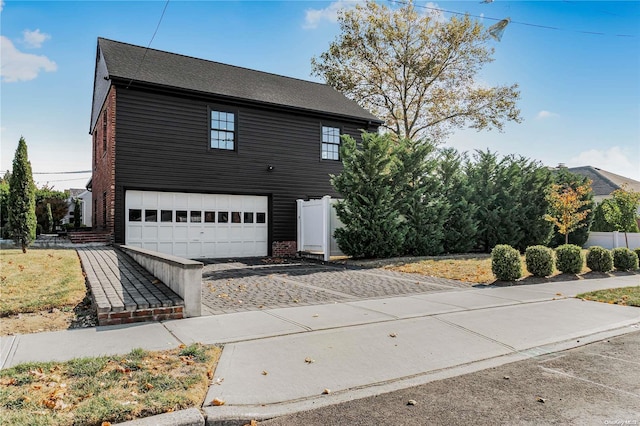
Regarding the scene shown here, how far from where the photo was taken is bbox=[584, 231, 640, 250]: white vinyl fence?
21.3m

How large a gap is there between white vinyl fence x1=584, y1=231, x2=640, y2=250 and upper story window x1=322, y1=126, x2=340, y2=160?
14680 mm

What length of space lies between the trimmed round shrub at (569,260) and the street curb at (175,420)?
11681 millimetres

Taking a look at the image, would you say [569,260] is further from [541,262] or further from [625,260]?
[625,260]

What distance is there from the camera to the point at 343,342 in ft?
17.6

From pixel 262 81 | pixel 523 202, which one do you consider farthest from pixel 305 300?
pixel 523 202

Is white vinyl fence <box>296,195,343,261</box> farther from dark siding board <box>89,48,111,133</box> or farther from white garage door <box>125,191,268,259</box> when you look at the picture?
dark siding board <box>89,48,111,133</box>

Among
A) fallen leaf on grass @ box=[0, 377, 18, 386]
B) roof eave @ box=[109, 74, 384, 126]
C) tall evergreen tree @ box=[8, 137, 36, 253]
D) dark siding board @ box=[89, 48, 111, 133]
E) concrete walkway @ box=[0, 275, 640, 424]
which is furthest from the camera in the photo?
dark siding board @ box=[89, 48, 111, 133]

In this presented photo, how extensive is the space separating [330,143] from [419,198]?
514cm

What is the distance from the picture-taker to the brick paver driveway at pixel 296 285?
25.8 feet

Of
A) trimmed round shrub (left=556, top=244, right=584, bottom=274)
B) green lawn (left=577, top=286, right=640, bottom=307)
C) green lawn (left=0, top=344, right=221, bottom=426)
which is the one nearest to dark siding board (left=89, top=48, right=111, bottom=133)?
green lawn (left=0, top=344, right=221, bottom=426)

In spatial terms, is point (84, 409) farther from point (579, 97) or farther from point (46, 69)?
point (579, 97)

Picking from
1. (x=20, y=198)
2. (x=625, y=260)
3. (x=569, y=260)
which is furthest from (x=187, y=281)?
(x=625, y=260)

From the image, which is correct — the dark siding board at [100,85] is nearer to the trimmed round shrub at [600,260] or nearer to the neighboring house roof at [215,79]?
the neighboring house roof at [215,79]

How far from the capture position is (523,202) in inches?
792
